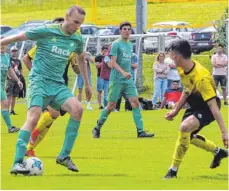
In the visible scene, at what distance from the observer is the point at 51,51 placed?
12477 mm

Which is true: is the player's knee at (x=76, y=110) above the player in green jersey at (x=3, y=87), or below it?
above

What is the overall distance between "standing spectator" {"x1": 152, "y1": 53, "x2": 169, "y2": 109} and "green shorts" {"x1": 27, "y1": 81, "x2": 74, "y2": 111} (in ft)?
53.8

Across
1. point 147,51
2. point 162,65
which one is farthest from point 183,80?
point 147,51

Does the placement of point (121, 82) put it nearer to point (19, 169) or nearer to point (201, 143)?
point (201, 143)

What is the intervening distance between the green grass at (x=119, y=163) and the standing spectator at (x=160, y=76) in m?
7.27

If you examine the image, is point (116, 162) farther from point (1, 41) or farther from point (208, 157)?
point (1, 41)

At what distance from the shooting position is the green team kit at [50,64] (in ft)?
40.7

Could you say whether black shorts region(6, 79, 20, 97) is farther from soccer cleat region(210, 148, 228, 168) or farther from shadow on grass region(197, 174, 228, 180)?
shadow on grass region(197, 174, 228, 180)

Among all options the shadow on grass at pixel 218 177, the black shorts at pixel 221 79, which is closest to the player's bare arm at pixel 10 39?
the shadow on grass at pixel 218 177

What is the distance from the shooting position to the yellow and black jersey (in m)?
11.5

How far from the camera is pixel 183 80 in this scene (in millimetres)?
11844

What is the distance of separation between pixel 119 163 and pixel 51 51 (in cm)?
232

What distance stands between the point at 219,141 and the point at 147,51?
666 inches

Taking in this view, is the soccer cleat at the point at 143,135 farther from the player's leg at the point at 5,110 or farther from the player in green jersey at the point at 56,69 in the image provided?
the player in green jersey at the point at 56,69
